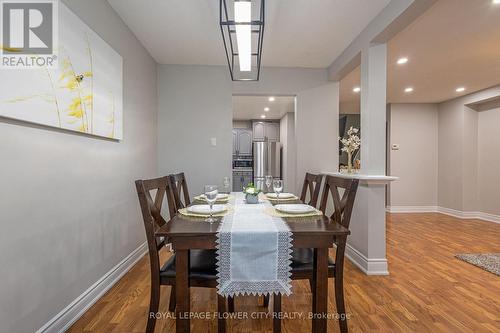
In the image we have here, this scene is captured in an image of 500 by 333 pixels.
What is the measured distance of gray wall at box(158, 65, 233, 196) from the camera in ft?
12.3

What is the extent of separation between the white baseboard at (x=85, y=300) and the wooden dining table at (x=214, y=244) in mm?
856

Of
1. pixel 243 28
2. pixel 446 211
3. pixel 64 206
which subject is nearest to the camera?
pixel 64 206

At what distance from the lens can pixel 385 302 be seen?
2.09 m

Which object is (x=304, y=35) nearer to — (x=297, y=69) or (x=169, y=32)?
(x=297, y=69)

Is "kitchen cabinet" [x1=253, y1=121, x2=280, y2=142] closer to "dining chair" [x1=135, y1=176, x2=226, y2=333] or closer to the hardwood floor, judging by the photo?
the hardwood floor

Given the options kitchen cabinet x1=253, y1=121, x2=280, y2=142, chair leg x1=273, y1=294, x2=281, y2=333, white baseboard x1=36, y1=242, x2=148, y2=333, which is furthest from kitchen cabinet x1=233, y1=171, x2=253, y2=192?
chair leg x1=273, y1=294, x2=281, y2=333

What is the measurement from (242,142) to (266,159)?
99cm

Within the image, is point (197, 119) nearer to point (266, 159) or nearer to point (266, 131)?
point (266, 159)

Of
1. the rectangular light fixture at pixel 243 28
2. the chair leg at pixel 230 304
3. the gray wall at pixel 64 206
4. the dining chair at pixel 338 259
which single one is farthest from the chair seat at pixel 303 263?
the rectangular light fixture at pixel 243 28

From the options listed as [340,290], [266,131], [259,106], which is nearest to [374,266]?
[340,290]

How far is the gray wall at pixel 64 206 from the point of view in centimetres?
136

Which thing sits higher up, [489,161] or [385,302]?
[489,161]

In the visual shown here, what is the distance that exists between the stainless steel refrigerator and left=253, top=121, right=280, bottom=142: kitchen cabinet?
52 centimetres

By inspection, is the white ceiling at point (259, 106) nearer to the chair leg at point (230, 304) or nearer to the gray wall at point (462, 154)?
the gray wall at point (462, 154)
